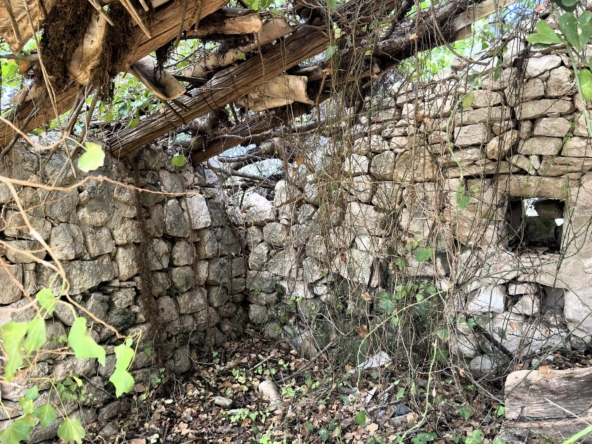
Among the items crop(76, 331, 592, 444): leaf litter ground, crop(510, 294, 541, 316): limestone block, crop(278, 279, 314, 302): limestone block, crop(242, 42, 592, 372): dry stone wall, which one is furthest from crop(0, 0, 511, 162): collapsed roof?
crop(76, 331, 592, 444): leaf litter ground

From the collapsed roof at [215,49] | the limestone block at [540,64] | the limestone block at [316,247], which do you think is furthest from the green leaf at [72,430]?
the limestone block at [540,64]

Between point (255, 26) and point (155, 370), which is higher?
point (255, 26)

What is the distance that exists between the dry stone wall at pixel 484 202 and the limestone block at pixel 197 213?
0.96 meters

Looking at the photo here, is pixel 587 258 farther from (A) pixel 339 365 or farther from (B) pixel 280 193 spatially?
(B) pixel 280 193

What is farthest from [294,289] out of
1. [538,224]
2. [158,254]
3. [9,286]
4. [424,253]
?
[9,286]

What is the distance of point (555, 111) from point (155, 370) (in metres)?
3.06

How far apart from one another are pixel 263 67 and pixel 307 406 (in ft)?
6.55

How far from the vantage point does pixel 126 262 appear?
114 inches

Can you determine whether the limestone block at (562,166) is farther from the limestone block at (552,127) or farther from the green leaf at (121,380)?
the green leaf at (121,380)

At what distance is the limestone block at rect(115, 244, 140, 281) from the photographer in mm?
2873

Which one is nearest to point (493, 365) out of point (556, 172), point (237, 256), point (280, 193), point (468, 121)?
point (556, 172)

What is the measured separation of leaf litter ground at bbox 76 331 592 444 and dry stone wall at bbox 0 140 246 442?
17cm

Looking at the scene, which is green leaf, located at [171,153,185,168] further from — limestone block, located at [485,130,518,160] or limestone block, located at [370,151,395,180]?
limestone block, located at [485,130,518,160]

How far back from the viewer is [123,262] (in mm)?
2885
